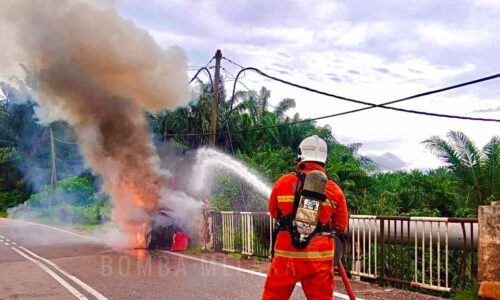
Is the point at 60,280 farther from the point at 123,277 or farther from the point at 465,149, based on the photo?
the point at 465,149

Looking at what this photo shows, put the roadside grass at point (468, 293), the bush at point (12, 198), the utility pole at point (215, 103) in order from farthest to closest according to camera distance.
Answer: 1. the bush at point (12, 198)
2. the utility pole at point (215, 103)
3. the roadside grass at point (468, 293)

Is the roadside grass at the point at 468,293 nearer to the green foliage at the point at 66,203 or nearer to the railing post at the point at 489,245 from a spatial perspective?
the railing post at the point at 489,245

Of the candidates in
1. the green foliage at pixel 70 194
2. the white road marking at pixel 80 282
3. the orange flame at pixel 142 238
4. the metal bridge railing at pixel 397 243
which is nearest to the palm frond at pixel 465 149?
the metal bridge railing at pixel 397 243

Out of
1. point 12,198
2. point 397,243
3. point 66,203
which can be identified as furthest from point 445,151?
point 12,198

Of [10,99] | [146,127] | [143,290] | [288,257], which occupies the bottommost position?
[143,290]

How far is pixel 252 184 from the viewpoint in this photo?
18.6 m

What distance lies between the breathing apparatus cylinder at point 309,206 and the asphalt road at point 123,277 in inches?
117

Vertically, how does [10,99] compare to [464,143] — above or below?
above

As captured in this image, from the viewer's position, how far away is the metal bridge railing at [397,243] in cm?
642

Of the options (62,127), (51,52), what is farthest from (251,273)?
(62,127)

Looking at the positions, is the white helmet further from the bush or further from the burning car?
the bush

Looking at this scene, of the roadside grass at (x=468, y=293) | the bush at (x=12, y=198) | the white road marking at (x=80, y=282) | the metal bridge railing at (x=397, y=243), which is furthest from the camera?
the bush at (x=12, y=198)

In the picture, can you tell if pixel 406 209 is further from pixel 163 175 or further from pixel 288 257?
pixel 288 257

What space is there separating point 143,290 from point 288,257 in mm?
4052
